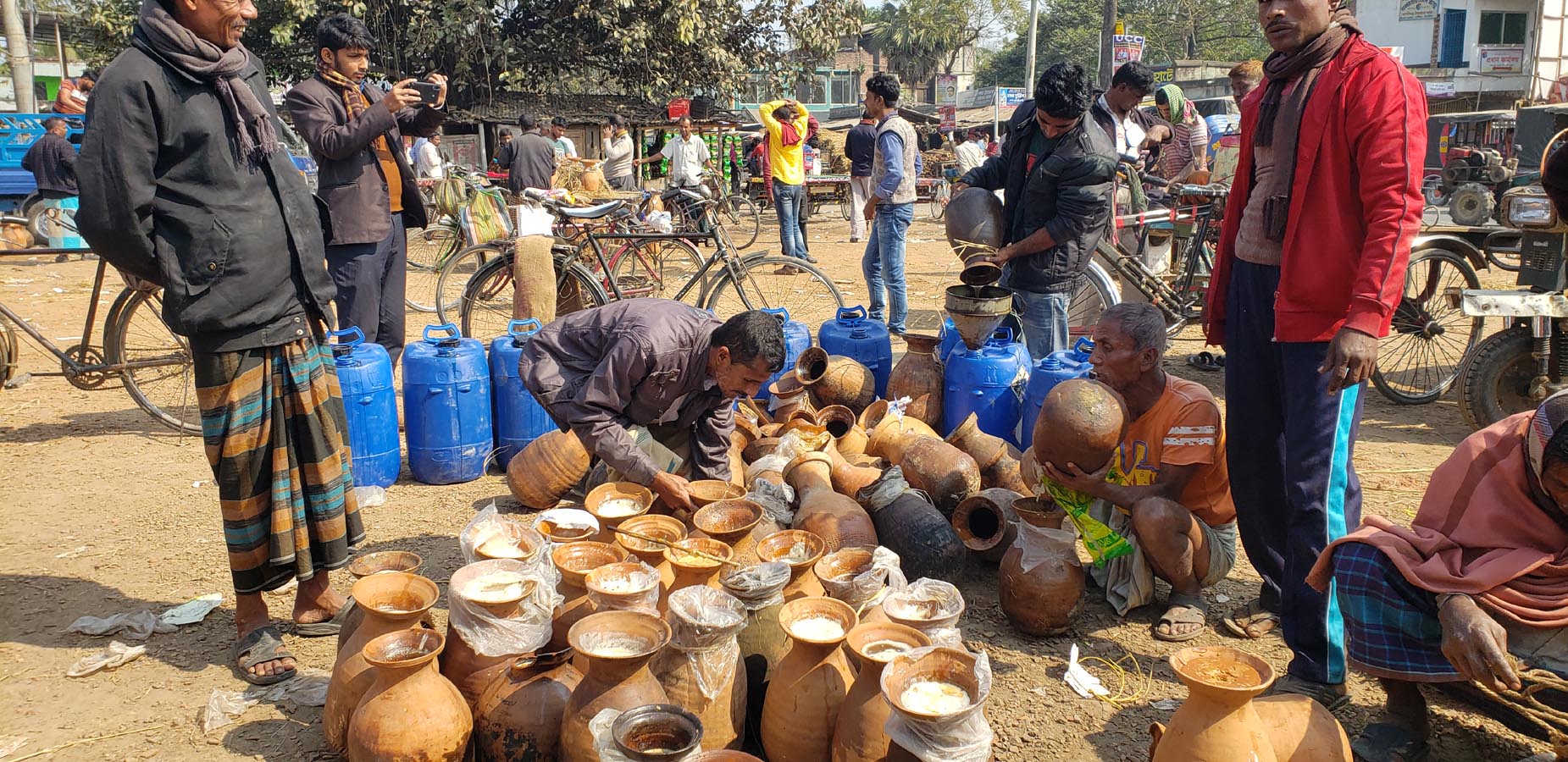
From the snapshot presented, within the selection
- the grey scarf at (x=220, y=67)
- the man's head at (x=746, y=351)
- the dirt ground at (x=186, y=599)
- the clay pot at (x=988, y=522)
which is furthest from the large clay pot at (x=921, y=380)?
the grey scarf at (x=220, y=67)

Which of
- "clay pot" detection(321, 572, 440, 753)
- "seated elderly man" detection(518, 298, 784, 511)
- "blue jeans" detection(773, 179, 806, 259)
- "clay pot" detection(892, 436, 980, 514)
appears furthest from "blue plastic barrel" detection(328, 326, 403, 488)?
"blue jeans" detection(773, 179, 806, 259)

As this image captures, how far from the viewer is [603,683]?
2.44 meters

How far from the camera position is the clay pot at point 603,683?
2414mm

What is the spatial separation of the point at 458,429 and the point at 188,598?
5.18 ft

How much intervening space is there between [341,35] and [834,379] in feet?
10.6

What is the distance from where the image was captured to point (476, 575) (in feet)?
9.33

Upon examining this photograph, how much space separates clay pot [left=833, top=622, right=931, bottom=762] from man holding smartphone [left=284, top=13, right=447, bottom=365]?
376 centimetres

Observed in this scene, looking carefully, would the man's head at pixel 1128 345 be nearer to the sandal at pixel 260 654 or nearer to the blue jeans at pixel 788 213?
the sandal at pixel 260 654

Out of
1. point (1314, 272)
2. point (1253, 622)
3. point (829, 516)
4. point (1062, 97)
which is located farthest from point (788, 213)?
point (1314, 272)

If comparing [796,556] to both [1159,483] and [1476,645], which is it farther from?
[1476,645]

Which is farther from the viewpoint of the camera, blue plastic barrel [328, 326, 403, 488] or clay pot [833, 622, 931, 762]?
blue plastic barrel [328, 326, 403, 488]

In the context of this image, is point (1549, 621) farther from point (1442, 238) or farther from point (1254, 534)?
point (1442, 238)

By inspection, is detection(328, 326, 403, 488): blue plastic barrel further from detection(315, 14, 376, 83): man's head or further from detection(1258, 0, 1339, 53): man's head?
detection(1258, 0, 1339, 53): man's head

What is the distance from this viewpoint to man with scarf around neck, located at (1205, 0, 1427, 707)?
281cm
